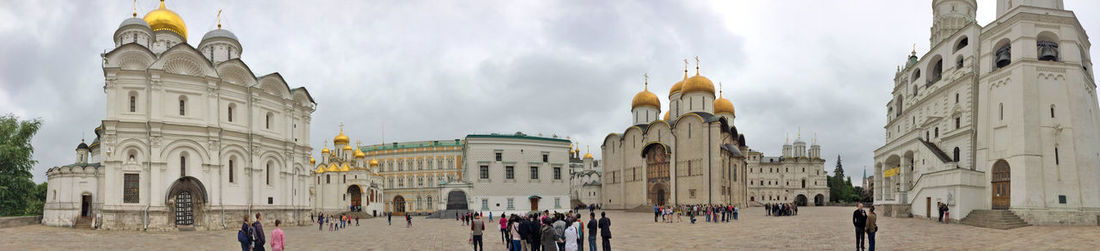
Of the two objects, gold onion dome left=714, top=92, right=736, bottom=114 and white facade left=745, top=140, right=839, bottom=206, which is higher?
gold onion dome left=714, top=92, right=736, bottom=114

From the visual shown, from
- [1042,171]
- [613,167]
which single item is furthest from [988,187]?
[613,167]

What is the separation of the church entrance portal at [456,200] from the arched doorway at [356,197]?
577 inches

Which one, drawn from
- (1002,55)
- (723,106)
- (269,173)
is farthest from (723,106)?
(269,173)

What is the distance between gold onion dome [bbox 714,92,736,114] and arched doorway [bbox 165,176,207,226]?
5016 centimetres

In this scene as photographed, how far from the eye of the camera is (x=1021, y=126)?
86.3 feet

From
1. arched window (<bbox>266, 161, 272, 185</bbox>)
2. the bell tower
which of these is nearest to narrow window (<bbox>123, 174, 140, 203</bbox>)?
arched window (<bbox>266, 161, 272, 185</bbox>)

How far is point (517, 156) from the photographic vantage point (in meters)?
44.7

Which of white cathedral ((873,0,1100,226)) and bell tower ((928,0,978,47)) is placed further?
bell tower ((928,0,978,47))

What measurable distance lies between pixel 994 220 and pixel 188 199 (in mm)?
34130

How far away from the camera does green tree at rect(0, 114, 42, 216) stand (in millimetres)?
34875

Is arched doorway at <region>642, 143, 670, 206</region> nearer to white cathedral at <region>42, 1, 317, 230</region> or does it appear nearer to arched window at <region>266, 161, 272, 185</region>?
white cathedral at <region>42, 1, 317, 230</region>

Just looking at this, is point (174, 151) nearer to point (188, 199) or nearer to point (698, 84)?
point (188, 199)

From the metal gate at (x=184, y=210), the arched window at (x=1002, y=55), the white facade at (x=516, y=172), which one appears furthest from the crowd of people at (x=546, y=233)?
the white facade at (x=516, y=172)

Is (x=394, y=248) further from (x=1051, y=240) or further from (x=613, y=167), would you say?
(x=613, y=167)
